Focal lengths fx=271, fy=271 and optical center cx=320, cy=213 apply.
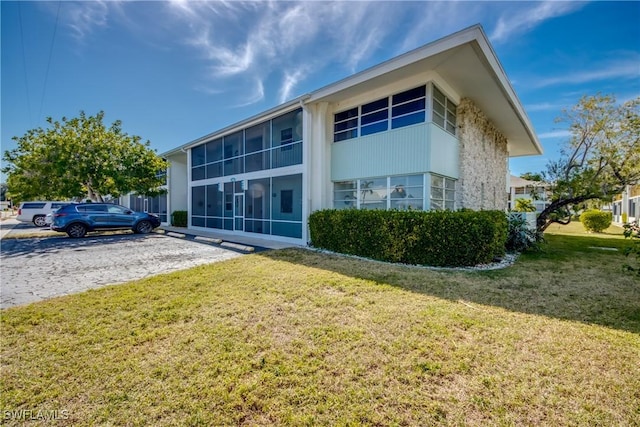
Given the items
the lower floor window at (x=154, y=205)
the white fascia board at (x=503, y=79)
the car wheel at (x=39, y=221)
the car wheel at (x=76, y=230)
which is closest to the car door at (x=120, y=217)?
the car wheel at (x=76, y=230)

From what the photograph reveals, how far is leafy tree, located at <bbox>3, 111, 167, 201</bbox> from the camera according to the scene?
16.1 m

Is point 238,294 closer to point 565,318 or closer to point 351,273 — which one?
point 351,273

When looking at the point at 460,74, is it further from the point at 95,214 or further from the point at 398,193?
the point at 95,214

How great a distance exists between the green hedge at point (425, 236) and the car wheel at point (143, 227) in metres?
12.4

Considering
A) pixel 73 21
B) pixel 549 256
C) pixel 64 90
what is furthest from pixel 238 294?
pixel 64 90

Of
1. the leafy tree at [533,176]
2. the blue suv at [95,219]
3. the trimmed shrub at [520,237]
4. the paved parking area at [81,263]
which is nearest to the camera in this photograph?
the paved parking area at [81,263]

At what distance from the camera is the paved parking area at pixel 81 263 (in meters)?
5.71

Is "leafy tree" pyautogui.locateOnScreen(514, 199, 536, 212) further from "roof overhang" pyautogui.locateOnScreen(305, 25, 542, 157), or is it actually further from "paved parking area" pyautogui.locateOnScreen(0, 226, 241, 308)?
"paved parking area" pyautogui.locateOnScreen(0, 226, 241, 308)

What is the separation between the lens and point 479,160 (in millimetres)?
12812

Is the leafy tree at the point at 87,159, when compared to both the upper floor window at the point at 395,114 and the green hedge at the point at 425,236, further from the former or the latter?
the green hedge at the point at 425,236

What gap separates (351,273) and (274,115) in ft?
29.9

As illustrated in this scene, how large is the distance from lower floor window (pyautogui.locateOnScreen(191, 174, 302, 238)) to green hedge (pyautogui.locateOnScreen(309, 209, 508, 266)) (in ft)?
12.2

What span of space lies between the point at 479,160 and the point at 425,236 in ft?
24.8

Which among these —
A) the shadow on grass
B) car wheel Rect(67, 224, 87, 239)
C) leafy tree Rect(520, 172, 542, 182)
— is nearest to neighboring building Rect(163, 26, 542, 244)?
leafy tree Rect(520, 172, 542, 182)
